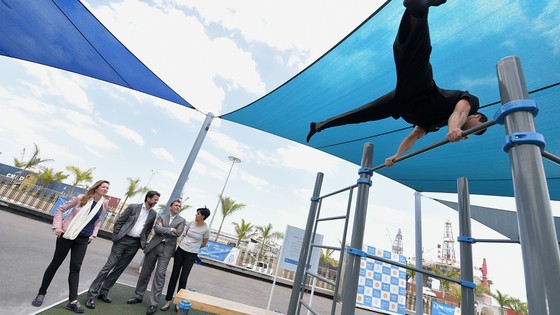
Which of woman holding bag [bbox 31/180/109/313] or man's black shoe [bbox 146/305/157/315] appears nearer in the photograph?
woman holding bag [bbox 31/180/109/313]

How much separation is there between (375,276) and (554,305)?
5.96m

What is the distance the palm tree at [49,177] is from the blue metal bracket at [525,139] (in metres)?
28.6

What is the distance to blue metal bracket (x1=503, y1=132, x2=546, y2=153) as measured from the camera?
88 centimetres

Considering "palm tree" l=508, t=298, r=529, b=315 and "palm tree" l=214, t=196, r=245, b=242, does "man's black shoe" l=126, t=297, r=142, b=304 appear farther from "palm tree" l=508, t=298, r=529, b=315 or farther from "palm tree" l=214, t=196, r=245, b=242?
"palm tree" l=508, t=298, r=529, b=315

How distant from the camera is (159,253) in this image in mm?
3352

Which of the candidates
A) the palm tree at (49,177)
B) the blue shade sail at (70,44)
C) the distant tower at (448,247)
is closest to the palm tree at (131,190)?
the palm tree at (49,177)

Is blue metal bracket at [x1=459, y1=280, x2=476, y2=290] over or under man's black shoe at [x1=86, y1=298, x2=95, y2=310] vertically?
over

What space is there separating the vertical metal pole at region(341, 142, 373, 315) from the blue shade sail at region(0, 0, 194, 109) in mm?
3776

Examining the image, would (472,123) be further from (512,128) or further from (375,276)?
(375,276)

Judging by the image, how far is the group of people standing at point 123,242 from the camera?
2.61 meters

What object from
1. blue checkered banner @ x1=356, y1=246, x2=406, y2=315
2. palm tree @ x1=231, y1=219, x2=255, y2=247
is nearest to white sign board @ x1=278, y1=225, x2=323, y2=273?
blue checkered banner @ x1=356, y1=246, x2=406, y2=315

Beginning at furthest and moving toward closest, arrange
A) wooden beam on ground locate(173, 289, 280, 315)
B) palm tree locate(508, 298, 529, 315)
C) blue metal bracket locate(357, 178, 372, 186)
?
palm tree locate(508, 298, 529, 315), wooden beam on ground locate(173, 289, 280, 315), blue metal bracket locate(357, 178, 372, 186)

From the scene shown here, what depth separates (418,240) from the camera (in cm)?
488

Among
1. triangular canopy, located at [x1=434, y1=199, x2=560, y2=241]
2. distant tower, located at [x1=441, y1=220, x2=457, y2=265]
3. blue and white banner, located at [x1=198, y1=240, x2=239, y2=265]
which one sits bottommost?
blue and white banner, located at [x1=198, y1=240, x2=239, y2=265]
